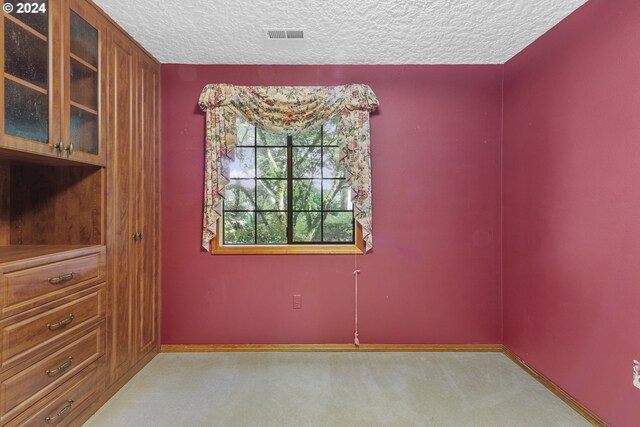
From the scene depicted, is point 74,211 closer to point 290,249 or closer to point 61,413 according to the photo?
point 61,413

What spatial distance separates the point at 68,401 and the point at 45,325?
491 millimetres

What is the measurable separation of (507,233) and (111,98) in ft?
10.4

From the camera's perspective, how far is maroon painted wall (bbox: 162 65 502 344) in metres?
2.73

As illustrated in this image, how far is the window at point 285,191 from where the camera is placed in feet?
9.29

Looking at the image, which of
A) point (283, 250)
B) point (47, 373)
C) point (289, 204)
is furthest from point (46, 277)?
point (289, 204)

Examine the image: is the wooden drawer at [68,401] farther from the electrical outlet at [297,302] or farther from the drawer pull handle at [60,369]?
the electrical outlet at [297,302]

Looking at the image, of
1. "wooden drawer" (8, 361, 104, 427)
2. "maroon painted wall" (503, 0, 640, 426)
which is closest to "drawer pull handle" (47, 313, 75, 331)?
"wooden drawer" (8, 361, 104, 427)

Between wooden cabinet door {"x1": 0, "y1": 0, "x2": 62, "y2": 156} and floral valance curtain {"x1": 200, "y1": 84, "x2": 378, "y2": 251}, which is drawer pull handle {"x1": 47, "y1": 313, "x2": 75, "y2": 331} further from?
floral valance curtain {"x1": 200, "y1": 84, "x2": 378, "y2": 251}

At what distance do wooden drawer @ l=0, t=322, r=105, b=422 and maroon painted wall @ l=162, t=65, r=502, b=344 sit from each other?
83 cm

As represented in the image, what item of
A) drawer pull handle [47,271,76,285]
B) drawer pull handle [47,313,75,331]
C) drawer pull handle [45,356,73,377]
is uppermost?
drawer pull handle [47,271,76,285]

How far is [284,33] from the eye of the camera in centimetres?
221

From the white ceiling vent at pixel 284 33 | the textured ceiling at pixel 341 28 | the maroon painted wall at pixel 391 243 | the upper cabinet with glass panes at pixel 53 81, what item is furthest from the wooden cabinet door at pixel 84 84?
the white ceiling vent at pixel 284 33

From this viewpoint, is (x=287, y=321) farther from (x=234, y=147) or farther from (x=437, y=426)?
(x=234, y=147)

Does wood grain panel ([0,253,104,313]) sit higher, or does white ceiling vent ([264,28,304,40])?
white ceiling vent ([264,28,304,40])
